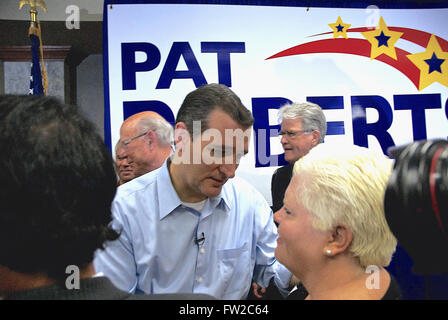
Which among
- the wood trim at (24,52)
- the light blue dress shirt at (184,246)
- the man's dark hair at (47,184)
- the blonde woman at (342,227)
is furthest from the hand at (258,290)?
the wood trim at (24,52)

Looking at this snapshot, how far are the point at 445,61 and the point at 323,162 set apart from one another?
3.71 m

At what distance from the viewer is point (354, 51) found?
3.97 metres

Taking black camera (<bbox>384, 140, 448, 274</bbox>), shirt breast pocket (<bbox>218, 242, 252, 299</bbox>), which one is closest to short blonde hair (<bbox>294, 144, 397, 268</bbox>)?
black camera (<bbox>384, 140, 448, 274</bbox>)

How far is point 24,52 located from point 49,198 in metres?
5.11

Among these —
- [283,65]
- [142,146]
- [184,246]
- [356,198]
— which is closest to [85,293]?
[356,198]

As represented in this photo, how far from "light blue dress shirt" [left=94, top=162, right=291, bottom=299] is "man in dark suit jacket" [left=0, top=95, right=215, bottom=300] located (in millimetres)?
742

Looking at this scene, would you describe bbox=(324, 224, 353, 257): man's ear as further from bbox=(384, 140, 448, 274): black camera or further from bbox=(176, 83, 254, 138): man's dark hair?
bbox=(176, 83, 254, 138): man's dark hair

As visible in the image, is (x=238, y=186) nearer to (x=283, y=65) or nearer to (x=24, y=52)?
Answer: (x=283, y=65)

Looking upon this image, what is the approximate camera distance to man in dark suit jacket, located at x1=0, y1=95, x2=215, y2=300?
644 mm

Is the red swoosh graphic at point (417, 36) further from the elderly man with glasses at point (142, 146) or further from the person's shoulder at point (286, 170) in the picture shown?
the elderly man with glasses at point (142, 146)

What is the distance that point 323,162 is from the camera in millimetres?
1109

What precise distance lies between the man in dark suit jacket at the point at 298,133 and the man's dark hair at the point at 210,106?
1561mm

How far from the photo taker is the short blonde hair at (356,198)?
1036 millimetres
